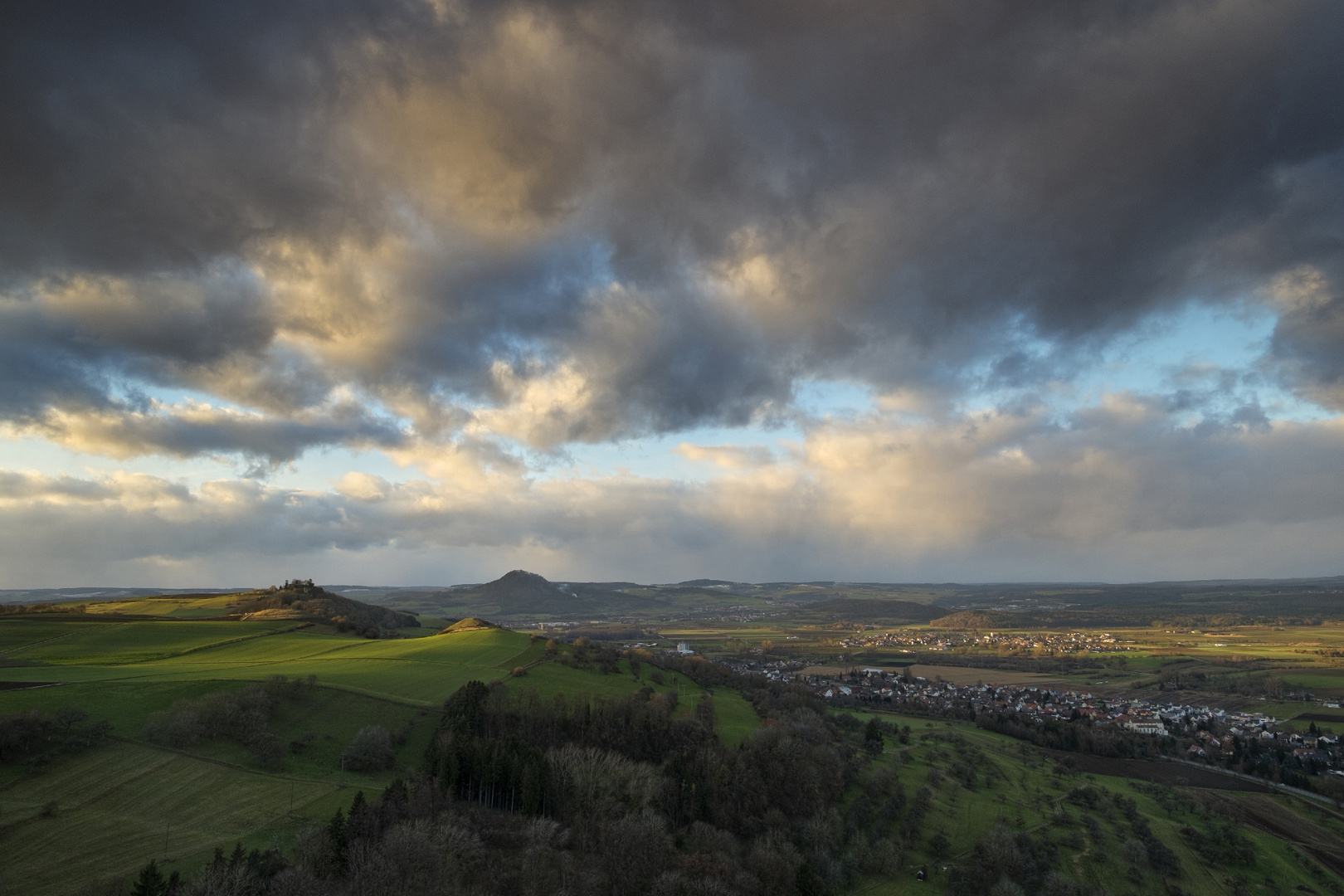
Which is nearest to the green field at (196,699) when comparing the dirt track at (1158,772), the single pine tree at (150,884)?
the single pine tree at (150,884)

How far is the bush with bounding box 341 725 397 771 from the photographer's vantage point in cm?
5741

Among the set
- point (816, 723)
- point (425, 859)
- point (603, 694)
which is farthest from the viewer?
point (816, 723)

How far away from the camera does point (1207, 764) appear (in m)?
95.9

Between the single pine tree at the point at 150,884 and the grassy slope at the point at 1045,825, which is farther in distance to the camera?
the grassy slope at the point at 1045,825

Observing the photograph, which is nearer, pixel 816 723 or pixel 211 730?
pixel 211 730

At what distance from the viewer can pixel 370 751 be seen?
58.4 meters

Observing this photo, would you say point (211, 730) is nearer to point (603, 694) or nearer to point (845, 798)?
point (603, 694)

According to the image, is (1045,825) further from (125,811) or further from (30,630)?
(30,630)

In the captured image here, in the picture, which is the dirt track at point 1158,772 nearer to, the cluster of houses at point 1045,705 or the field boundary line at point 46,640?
the cluster of houses at point 1045,705

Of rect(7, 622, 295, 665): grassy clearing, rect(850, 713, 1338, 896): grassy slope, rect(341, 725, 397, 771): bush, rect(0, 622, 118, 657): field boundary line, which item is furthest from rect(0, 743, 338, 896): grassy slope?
rect(850, 713, 1338, 896): grassy slope

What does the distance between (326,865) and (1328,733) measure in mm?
152889

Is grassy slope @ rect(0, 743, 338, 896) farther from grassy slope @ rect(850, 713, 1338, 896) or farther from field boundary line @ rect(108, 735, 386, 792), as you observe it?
grassy slope @ rect(850, 713, 1338, 896)

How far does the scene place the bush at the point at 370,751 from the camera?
57.4m

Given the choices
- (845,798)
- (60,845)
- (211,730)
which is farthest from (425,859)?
(845,798)
